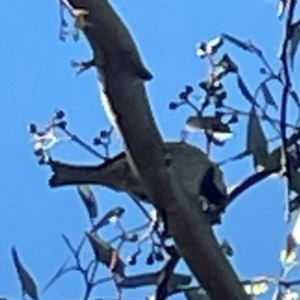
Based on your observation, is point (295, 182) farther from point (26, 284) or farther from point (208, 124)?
point (26, 284)

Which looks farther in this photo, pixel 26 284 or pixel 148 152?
pixel 26 284

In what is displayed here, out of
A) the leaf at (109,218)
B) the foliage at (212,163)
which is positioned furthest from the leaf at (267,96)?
the leaf at (109,218)

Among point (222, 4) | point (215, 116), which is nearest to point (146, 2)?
→ point (222, 4)

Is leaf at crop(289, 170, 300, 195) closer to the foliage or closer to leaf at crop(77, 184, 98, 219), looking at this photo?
the foliage

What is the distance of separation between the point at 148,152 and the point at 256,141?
8 cm

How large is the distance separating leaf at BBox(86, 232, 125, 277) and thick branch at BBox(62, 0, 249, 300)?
0.09 meters

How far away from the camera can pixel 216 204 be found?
522 mm

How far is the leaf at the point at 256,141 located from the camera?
0.54m

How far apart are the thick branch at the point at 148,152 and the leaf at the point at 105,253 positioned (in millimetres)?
85

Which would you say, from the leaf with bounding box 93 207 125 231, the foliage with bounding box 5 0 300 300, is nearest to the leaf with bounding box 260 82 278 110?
the foliage with bounding box 5 0 300 300

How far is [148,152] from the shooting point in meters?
0.48

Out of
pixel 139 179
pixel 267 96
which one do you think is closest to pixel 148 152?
pixel 139 179

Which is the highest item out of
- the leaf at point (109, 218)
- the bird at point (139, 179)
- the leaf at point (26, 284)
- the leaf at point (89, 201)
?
the bird at point (139, 179)

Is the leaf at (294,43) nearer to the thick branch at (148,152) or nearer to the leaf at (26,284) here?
the thick branch at (148,152)
